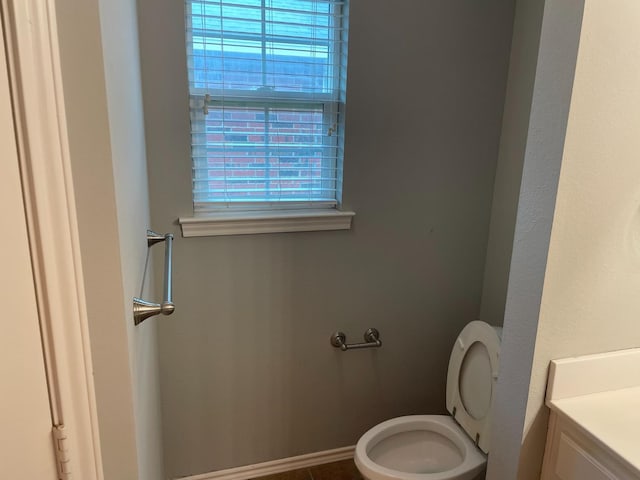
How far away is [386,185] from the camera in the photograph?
181cm

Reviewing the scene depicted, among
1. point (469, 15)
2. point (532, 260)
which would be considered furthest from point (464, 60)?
point (532, 260)

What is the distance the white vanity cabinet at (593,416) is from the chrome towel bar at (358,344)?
34.6 inches

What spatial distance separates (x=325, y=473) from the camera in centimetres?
203

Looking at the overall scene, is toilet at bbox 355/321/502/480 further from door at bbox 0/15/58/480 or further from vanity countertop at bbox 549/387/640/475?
door at bbox 0/15/58/480

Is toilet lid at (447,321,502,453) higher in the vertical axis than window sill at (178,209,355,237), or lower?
lower

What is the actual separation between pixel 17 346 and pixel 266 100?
1.34 metres

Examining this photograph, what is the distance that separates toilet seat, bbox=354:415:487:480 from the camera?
1.50 meters

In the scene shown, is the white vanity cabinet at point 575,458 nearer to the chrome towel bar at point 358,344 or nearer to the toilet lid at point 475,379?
the toilet lid at point 475,379

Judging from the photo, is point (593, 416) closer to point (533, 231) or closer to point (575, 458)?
point (575, 458)

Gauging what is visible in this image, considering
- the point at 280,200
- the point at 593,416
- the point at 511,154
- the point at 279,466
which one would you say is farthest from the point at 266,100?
the point at 279,466

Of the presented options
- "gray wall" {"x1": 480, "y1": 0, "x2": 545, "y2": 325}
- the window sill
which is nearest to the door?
the window sill

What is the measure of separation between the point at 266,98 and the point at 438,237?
0.92 m

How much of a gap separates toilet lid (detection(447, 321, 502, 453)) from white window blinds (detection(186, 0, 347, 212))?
0.75 meters

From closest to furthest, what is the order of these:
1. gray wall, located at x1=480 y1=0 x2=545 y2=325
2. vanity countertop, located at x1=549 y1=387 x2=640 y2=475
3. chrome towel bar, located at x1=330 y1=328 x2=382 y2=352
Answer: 1. vanity countertop, located at x1=549 y1=387 x2=640 y2=475
2. gray wall, located at x1=480 y1=0 x2=545 y2=325
3. chrome towel bar, located at x1=330 y1=328 x2=382 y2=352
